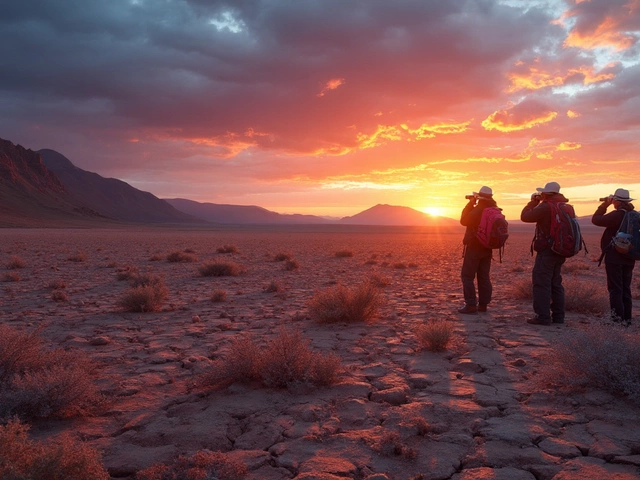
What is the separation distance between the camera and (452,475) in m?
3.16

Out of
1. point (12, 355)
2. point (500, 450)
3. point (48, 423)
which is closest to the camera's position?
point (500, 450)

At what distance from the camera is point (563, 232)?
7.02 m

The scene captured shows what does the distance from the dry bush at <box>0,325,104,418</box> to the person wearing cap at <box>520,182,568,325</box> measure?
614 centimetres

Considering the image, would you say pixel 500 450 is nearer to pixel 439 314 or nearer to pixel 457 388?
pixel 457 388

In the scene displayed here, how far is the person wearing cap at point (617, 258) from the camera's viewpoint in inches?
271

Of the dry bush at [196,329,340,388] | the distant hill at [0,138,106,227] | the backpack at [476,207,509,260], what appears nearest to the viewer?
the dry bush at [196,329,340,388]

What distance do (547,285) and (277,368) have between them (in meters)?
4.62

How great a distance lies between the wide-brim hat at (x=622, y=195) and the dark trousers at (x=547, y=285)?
1.11 m

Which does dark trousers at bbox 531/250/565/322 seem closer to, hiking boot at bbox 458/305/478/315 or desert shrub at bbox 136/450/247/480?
hiking boot at bbox 458/305/478/315

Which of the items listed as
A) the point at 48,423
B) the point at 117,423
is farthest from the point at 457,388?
the point at 48,423

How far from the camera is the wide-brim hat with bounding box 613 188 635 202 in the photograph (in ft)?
22.4

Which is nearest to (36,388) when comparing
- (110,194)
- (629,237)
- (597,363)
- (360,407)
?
(360,407)

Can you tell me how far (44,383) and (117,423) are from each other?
68cm

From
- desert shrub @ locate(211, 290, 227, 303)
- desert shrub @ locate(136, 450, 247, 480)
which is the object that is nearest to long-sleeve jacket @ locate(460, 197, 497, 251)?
desert shrub @ locate(211, 290, 227, 303)
